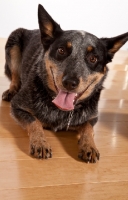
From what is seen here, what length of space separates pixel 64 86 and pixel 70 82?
53 millimetres

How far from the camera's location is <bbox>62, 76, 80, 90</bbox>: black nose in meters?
1.74

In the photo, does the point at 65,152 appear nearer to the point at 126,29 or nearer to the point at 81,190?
the point at 81,190

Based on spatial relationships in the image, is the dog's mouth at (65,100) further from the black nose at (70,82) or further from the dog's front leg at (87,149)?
the dog's front leg at (87,149)

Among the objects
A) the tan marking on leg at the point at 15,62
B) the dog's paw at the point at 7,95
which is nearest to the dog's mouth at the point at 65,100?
the dog's paw at the point at 7,95

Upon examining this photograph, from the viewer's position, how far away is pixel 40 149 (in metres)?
1.75

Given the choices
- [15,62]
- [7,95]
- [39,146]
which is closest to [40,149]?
[39,146]

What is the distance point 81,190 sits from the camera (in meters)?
1.53

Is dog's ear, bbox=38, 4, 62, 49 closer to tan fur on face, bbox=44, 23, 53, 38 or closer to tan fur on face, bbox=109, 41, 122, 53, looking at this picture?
tan fur on face, bbox=44, 23, 53, 38

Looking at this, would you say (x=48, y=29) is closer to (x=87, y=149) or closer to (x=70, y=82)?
(x=70, y=82)

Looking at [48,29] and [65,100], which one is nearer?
[65,100]

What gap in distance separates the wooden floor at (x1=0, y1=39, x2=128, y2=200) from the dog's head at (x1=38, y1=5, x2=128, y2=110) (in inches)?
13.0

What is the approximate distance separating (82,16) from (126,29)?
89cm

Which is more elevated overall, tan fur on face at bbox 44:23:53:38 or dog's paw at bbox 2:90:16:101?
tan fur on face at bbox 44:23:53:38

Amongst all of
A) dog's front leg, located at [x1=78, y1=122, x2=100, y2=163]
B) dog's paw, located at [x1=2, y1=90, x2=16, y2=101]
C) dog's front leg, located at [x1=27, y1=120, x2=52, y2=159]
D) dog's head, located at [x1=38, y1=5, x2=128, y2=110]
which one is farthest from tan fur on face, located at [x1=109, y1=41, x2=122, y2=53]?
dog's paw, located at [x1=2, y1=90, x2=16, y2=101]
